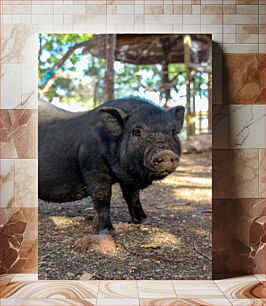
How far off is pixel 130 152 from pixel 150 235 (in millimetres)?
499

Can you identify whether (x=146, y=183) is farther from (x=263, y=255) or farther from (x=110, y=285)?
(x=263, y=255)

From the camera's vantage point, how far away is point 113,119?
10.1 ft

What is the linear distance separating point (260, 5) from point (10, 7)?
1455mm

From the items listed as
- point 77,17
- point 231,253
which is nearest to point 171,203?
point 231,253

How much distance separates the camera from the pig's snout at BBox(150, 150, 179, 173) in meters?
2.97

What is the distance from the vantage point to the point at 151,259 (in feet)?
9.93

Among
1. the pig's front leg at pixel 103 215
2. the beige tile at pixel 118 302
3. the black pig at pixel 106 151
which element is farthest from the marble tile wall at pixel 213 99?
the beige tile at pixel 118 302

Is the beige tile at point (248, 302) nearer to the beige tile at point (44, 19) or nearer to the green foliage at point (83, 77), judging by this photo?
the green foliage at point (83, 77)

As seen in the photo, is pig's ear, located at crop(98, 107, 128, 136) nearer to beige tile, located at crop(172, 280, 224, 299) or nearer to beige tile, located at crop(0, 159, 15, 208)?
beige tile, located at crop(0, 159, 15, 208)

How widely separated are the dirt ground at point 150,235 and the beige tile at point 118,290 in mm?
54

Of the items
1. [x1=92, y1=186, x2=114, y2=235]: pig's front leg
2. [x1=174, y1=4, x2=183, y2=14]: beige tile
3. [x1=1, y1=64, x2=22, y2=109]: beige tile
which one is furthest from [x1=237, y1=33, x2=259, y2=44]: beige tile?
[x1=1, y1=64, x2=22, y2=109]: beige tile

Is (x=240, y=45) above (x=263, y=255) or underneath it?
above

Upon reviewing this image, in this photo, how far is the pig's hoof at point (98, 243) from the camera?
3.04 meters

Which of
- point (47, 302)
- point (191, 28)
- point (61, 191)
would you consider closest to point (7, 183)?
point (61, 191)
